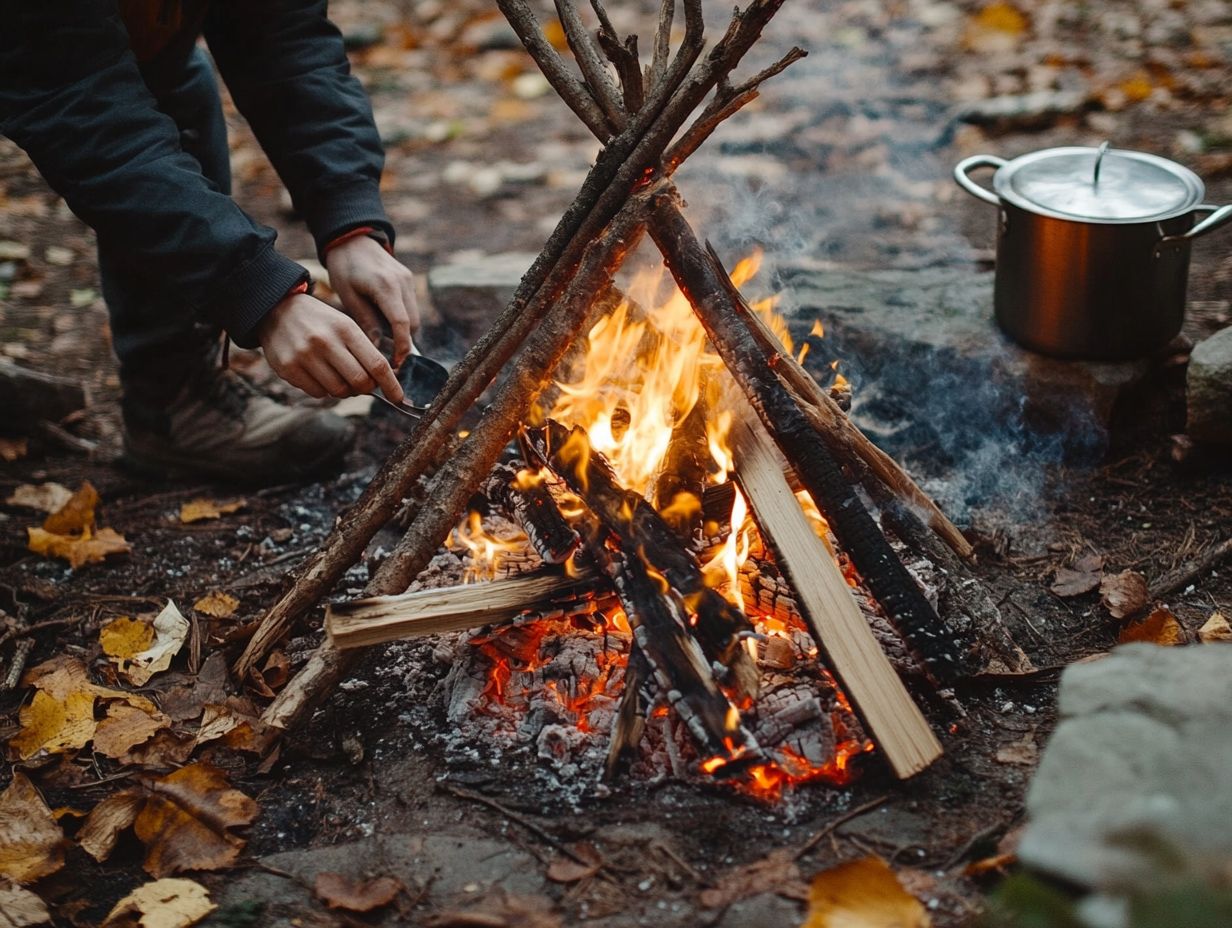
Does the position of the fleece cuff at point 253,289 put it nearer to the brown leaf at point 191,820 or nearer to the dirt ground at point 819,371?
the dirt ground at point 819,371

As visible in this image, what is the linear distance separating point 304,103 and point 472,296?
111 centimetres

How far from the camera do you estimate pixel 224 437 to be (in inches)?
133

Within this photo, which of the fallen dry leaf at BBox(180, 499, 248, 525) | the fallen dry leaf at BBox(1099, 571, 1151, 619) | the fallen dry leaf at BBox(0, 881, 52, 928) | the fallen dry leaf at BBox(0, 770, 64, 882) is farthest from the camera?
the fallen dry leaf at BBox(180, 499, 248, 525)

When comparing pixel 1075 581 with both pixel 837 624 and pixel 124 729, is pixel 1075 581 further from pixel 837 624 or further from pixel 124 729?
pixel 124 729

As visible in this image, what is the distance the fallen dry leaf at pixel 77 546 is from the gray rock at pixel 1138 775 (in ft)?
8.68

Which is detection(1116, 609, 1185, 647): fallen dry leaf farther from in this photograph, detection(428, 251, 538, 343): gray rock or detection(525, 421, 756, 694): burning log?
detection(428, 251, 538, 343): gray rock

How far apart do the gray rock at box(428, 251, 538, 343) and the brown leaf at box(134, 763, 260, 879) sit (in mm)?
1982

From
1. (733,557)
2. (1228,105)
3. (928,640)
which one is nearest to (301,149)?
(733,557)

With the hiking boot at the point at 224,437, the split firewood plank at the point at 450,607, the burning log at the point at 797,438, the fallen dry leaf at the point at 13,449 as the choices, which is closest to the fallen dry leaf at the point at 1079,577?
the burning log at the point at 797,438

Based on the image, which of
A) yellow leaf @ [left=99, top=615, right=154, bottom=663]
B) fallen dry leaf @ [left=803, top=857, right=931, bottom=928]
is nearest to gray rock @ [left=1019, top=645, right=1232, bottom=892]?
fallen dry leaf @ [left=803, top=857, right=931, bottom=928]

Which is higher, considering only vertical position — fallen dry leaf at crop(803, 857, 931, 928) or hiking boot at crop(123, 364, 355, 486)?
fallen dry leaf at crop(803, 857, 931, 928)

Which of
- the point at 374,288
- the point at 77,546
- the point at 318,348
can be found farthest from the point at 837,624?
the point at 77,546

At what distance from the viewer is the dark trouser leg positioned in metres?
3.06

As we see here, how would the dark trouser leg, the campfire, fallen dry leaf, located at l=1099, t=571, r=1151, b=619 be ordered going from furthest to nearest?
the dark trouser leg
fallen dry leaf, located at l=1099, t=571, r=1151, b=619
the campfire
